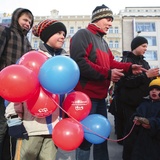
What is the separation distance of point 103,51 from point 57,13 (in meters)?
36.0

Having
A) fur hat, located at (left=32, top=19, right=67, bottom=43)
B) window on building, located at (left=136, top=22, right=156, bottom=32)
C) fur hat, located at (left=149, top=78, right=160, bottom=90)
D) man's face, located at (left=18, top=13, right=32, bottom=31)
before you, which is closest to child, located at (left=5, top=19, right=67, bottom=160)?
fur hat, located at (left=32, top=19, right=67, bottom=43)

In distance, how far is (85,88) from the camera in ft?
6.79

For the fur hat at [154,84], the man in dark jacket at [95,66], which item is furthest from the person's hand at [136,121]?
the fur hat at [154,84]

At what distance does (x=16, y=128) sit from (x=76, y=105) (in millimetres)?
478

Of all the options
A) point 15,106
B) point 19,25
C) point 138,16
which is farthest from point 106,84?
point 138,16

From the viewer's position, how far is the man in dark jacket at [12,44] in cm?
211

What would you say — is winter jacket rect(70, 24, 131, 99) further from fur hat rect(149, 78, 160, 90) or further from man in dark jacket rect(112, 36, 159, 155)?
fur hat rect(149, 78, 160, 90)

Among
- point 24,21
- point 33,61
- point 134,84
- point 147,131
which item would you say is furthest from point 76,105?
point 24,21

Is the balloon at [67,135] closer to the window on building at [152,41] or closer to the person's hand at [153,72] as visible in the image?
the person's hand at [153,72]

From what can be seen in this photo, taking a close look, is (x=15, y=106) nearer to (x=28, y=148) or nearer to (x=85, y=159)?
(x=28, y=148)

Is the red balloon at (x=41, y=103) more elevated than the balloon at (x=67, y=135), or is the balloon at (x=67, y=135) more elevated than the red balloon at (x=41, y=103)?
the red balloon at (x=41, y=103)

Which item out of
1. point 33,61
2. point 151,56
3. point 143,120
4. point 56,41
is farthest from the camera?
point 151,56

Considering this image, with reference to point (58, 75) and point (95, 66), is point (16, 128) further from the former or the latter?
point (95, 66)

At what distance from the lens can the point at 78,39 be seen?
2051mm
